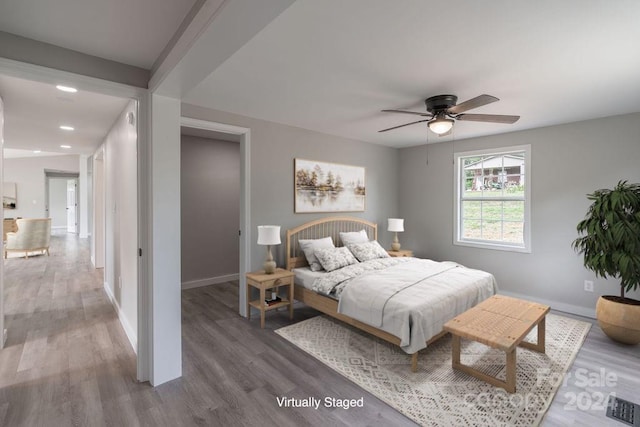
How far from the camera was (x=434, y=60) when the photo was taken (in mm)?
2184

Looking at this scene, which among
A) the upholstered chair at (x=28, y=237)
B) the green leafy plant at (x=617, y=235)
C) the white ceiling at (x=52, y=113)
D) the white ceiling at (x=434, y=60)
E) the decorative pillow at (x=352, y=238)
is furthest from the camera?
the upholstered chair at (x=28, y=237)

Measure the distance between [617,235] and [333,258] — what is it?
2.94 metres

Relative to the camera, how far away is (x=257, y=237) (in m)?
3.72

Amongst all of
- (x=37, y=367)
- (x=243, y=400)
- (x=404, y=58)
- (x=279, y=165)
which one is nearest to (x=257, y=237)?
(x=279, y=165)

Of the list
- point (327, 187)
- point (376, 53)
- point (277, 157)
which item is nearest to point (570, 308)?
point (327, 187)

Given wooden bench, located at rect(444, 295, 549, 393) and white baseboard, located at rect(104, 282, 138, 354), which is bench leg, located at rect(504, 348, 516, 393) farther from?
white baseboard, located at rect(104, 282, 138, 354)

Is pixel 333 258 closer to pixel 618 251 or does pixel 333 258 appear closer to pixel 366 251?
pixel 366 251

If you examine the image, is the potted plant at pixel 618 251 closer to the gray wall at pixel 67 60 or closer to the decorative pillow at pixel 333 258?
the decorative pillow at pixel 333 258

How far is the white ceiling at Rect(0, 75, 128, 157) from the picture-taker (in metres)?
2.75

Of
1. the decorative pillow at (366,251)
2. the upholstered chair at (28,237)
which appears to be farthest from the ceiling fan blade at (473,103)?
the upholstered chair at (28,237)

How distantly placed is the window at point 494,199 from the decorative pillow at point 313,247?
2345mm

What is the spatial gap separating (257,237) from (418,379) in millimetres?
2291

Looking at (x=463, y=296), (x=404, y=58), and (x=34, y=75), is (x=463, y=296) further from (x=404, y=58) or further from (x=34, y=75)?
(x=34, y=75)

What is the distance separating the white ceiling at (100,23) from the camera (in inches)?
61.2
